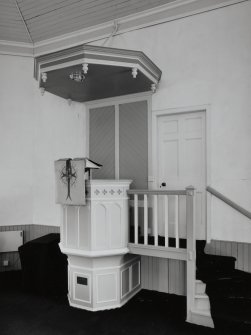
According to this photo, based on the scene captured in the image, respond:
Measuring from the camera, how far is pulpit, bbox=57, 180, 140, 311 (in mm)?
3854

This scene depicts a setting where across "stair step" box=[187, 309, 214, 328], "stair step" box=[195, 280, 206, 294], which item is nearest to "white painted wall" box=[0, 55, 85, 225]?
"stair step" box=[195, 280, 206, 294]

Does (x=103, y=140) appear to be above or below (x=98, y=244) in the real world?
above

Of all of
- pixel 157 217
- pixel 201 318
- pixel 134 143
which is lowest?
pixel 201 318

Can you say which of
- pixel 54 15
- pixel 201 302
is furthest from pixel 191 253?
pixel 54 15

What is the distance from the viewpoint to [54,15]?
524cm

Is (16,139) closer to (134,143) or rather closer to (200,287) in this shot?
(134,143)

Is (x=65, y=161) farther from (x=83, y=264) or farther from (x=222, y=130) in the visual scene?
(x=222, y=130)

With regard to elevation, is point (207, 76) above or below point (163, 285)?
above

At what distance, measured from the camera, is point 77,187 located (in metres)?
3.83

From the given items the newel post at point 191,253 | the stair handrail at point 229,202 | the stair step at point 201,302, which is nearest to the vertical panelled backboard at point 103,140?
the stair handrail at point 229,202

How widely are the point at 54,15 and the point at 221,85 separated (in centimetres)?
329

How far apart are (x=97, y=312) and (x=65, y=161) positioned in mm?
2087

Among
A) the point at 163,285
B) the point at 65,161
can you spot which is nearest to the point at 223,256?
the point at 163,285

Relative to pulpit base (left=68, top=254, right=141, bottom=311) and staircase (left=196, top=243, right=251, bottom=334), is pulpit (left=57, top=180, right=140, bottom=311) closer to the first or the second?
pulpit base (left=68, top=254, right=141, bottom=311)
